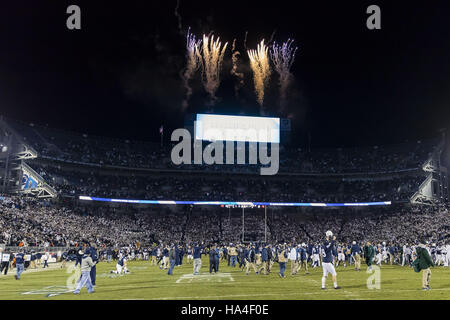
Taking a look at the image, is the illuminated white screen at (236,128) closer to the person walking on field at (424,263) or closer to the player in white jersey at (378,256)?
the player in white jersey at (378,256)

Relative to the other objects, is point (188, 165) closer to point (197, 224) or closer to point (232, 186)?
point (232, 186)

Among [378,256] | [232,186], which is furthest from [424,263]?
[232,186]

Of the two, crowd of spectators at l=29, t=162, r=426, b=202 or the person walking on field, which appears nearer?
the person walking on field

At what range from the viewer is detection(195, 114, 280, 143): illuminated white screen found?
61812mm

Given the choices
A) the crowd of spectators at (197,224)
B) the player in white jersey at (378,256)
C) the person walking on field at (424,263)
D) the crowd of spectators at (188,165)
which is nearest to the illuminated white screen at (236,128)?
the crowd of spectators at (188,165)

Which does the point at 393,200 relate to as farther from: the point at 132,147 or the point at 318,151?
the point at 132,147

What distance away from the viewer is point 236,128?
205ft

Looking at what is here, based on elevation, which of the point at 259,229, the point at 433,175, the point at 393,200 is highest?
the point at 433,175

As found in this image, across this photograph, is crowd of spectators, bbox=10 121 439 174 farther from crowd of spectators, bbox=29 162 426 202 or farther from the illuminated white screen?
the illuminated white screen

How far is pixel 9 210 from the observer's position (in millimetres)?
43344

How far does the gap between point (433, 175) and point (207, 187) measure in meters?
35.8

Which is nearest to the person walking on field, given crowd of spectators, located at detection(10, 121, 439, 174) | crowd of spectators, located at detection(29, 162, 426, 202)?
crowd of spectators, located at detection(29, 162, 426, 202)
